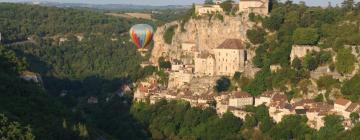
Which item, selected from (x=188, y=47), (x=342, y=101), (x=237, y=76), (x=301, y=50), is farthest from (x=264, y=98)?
(x=188, y=47)

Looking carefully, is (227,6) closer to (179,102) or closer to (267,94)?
(179,102)

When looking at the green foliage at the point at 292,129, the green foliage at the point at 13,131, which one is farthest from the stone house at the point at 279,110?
the green foliage at the point at 13,131

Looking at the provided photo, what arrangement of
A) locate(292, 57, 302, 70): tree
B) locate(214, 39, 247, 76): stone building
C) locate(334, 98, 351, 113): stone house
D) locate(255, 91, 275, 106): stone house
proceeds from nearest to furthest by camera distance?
locate(334, 98, 351, 113): stone house < locate(255, 91, 275, 106): stone house < locate(292, 57, 302, 70): tree < locate(214, 39, 247, 76): stone building

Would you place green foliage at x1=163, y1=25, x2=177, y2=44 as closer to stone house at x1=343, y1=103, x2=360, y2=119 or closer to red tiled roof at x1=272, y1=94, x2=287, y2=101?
red tiled roof at x1=272, y1=94, x2=287, y2=101

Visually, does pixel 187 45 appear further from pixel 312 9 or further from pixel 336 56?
pixel 336 56

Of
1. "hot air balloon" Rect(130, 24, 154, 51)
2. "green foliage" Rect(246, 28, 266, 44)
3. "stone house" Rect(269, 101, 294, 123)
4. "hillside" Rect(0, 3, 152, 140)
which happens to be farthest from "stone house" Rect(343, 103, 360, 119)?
"hot air balloon" Rect(130, 24, 154, 51)
